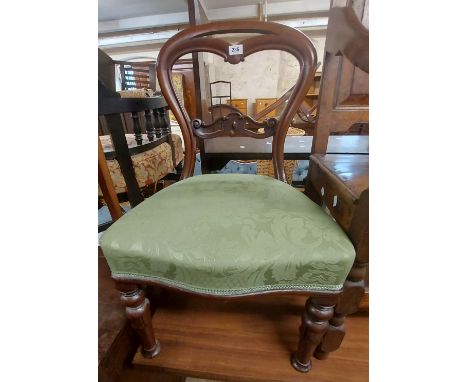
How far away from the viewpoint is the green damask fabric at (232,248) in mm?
401

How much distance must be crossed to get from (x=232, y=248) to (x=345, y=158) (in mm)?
512

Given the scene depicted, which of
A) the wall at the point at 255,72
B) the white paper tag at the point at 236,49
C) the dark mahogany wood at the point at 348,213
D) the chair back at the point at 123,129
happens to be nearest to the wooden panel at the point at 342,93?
the dark mahogany wood at the point at 348,213

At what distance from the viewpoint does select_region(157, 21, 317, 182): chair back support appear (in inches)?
25.9

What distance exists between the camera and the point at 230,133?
0.78 metres

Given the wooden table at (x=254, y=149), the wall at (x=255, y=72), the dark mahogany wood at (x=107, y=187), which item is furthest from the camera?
the wall at (x=255, y=72)

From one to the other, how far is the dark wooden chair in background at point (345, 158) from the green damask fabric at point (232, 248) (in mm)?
49

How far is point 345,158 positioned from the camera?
0.71 metres

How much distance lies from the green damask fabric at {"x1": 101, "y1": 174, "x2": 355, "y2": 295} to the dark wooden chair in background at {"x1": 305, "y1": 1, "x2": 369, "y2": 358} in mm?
49

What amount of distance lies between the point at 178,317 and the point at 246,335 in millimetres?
237

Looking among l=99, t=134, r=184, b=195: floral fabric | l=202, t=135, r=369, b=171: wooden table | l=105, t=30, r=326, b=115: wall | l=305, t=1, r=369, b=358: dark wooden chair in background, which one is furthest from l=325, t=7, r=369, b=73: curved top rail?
l=105, t=30, r=326, b=115: wall

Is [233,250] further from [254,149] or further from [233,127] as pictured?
[254,149]

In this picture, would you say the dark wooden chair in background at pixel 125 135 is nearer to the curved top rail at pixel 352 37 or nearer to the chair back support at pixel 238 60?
the chair back support at pixel 238 60
